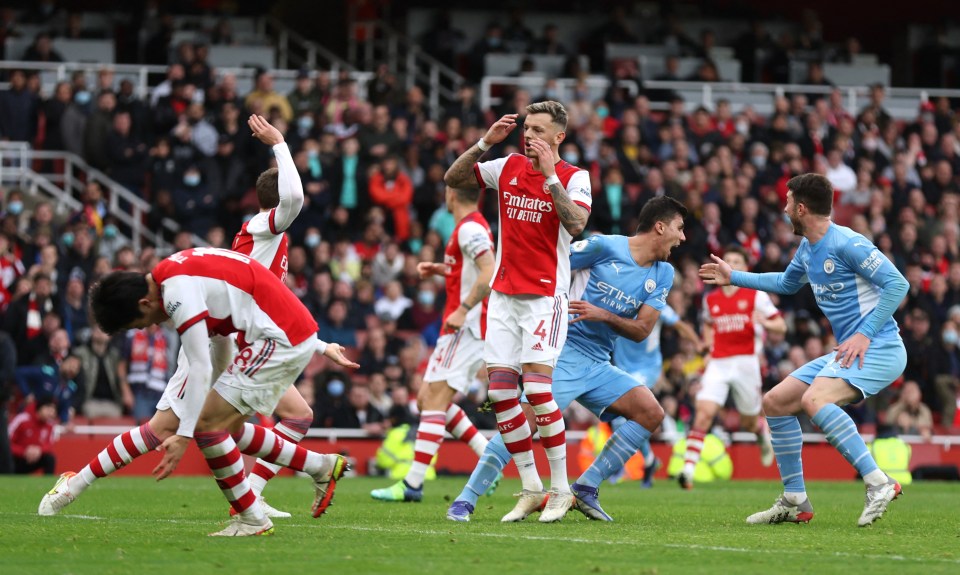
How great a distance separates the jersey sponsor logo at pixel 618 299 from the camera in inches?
427

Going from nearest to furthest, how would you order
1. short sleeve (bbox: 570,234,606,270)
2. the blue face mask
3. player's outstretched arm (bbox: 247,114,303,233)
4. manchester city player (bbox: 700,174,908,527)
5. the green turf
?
the green turf → player's outstretched arm (bbox: 247,114,303,233) → manchester city player (bbox: 700,174,908,527) → short sleeve (bbox: 570,234,606,270) → the blue face mask

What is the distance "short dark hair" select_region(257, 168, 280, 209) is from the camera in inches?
426

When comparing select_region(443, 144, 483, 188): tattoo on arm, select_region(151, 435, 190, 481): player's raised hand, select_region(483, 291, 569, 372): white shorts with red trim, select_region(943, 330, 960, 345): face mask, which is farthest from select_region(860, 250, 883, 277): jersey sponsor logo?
select_region(943, 330, 960, 345): face mask

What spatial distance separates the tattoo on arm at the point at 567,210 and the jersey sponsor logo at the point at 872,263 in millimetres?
2002

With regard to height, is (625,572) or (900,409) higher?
(625,572)

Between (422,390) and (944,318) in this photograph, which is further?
(944,318)

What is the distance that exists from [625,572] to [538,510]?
3.06 m

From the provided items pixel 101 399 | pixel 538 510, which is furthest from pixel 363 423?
pixel 538 510

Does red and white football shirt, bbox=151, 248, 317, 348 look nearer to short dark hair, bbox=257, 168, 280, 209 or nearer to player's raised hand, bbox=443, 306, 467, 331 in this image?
short dark hair, bbox=257, 168, 280, 209

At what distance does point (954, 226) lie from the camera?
25.1 metres

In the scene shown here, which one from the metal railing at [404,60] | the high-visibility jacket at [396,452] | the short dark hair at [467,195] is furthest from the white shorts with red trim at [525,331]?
the metal railing at [404,60]

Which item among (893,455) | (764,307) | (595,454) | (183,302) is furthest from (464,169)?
(893,455)

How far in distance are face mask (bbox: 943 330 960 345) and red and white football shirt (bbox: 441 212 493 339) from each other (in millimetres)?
12508

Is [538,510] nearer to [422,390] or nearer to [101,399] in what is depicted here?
[422,390]
